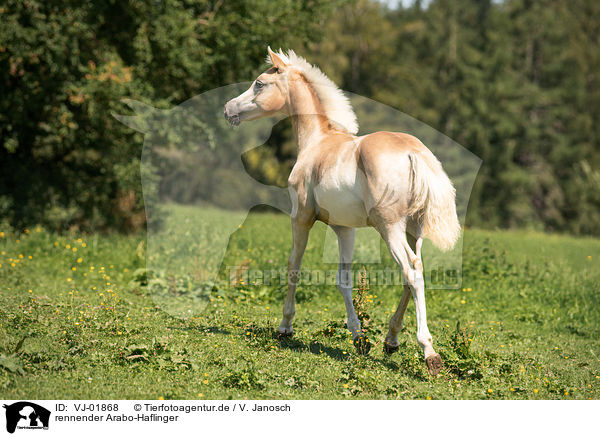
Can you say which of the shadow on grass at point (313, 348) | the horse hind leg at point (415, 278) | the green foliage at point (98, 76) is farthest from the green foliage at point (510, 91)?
the horse hind leg at point (415, 278)

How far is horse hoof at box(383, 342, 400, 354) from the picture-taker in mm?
6091

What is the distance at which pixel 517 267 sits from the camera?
10133mm

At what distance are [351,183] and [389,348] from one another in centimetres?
189

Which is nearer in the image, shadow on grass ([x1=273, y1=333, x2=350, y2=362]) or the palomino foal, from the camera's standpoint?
the palomino foal

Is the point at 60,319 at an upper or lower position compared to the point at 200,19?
lower

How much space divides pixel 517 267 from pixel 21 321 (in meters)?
8.09

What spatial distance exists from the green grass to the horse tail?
1.17 metres

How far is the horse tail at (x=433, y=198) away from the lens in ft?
17.4

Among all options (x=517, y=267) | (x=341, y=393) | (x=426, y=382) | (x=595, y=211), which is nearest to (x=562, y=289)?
(x=517, y=267)

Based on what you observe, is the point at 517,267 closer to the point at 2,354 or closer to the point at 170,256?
the point at 170,256

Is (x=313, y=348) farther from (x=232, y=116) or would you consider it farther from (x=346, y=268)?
(x=232, y=116)

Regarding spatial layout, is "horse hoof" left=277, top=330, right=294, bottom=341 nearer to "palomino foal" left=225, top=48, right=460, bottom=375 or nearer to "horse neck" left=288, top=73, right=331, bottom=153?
"palomino foal" left=225, top=48, right=460, bottom=375

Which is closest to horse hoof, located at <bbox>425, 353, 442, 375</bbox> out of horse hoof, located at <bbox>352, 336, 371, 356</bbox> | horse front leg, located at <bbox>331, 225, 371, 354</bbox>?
horse hoof, located at <bbox>352, 336, 371, 356</bbox>
